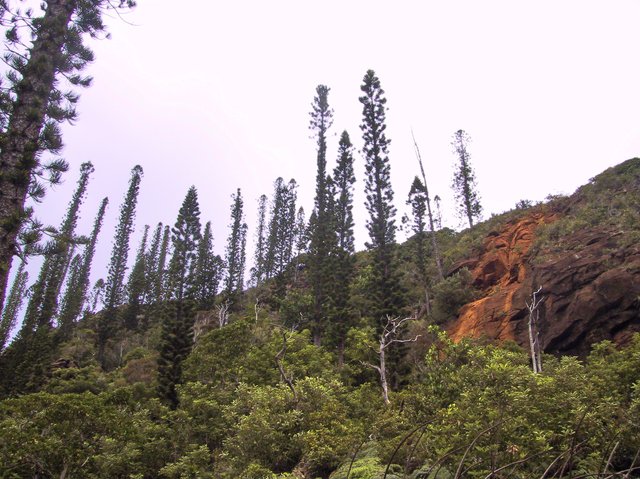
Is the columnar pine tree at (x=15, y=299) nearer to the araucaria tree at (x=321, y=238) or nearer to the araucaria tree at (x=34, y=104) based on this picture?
the araucaria tree at (x=321, y=238)

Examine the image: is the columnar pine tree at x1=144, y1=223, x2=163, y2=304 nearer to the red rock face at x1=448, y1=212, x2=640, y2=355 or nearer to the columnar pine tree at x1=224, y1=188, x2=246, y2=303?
the columnar pine tree at x1=224, y1=188, x2=246, y2=303

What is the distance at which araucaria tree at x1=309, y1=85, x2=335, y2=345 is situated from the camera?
29266 millimetres

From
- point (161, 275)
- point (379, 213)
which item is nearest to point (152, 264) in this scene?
point (161, 275)

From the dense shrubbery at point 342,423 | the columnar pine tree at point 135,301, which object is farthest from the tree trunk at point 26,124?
the columnar pine tree at point 135,301

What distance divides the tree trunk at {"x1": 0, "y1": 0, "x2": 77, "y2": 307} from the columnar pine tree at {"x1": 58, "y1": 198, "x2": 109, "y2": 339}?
38.0 m

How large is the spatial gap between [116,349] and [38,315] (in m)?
7.27

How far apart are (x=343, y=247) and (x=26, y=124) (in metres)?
28.8

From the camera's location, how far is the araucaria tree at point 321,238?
2927 centimetres

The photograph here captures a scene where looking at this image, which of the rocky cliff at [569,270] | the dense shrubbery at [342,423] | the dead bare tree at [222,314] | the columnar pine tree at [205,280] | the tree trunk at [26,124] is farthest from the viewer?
the columnar pine tree at [205,280]

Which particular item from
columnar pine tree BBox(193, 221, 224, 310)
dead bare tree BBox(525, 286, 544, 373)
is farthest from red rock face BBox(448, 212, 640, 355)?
columnar pine tree BBox(193, 221, 224, 310)

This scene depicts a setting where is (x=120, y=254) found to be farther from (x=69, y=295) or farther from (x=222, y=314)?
(x=222, y=314)

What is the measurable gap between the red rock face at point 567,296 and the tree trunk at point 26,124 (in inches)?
738

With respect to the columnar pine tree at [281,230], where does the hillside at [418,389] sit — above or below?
below

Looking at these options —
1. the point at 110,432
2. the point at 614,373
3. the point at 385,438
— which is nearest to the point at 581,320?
the point at 614,373
